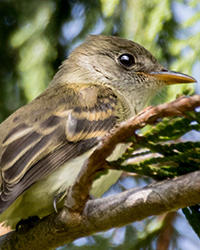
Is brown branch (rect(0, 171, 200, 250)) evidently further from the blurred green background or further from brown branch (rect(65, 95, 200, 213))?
the blurred green background

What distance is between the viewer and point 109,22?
3.46 m

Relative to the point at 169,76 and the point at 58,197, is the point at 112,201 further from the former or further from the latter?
the point at 169,76

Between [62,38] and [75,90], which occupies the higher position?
[62,38]

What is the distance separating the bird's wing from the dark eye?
1.66ft

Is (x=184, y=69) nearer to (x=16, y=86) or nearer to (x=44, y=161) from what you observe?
(x=16, y=86)

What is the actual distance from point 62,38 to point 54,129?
127 cm

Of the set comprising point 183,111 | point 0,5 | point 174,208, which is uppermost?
point 0,5

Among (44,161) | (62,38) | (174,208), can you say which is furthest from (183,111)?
(62,38)

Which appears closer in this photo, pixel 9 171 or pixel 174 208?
pixel 174 208

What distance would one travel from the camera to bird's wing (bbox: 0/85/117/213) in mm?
2143

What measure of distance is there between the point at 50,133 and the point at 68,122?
148 millimetres

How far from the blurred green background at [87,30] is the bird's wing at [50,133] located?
0.58 meters

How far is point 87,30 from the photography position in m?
3.45

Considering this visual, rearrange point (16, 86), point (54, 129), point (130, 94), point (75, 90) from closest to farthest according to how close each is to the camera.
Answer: point (54, 129)
point (75, 90)
point (130, 94)
point (16, 86)
